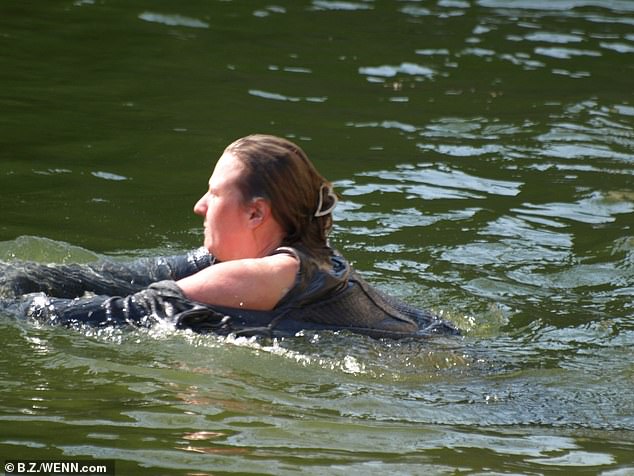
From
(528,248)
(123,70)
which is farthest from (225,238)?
(123,70)

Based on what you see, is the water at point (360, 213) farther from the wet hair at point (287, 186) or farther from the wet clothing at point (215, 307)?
the wet hair at point (287, 186)

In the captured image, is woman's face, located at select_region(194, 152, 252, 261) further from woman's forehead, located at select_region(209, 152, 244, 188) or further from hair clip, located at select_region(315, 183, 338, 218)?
hair clip, located at select_region(315, 183, 338, 218)

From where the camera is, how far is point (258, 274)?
496cm

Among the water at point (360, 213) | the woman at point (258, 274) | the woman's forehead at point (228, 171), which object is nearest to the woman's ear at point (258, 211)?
the woman at point (258, 274)

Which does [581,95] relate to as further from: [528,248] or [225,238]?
[225,238]

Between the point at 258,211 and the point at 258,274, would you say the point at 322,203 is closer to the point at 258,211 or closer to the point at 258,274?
the point at 258,211

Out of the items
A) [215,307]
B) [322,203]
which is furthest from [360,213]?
[215,307]

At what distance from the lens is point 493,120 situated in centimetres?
1035

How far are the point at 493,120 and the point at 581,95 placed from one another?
1103mm

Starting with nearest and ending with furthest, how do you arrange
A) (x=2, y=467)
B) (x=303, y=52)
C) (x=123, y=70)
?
(x=2, y=467) < (x=123, y=70) < (x=303, y=52)

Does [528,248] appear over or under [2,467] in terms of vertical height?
under

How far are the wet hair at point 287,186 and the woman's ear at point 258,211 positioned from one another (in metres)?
0.02

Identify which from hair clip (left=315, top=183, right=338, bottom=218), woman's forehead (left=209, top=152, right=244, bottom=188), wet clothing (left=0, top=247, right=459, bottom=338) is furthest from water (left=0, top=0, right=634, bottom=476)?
woman's forehead (left=209, top=152, right=244, bottom=188)

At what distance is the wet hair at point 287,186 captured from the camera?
16.6 feet
